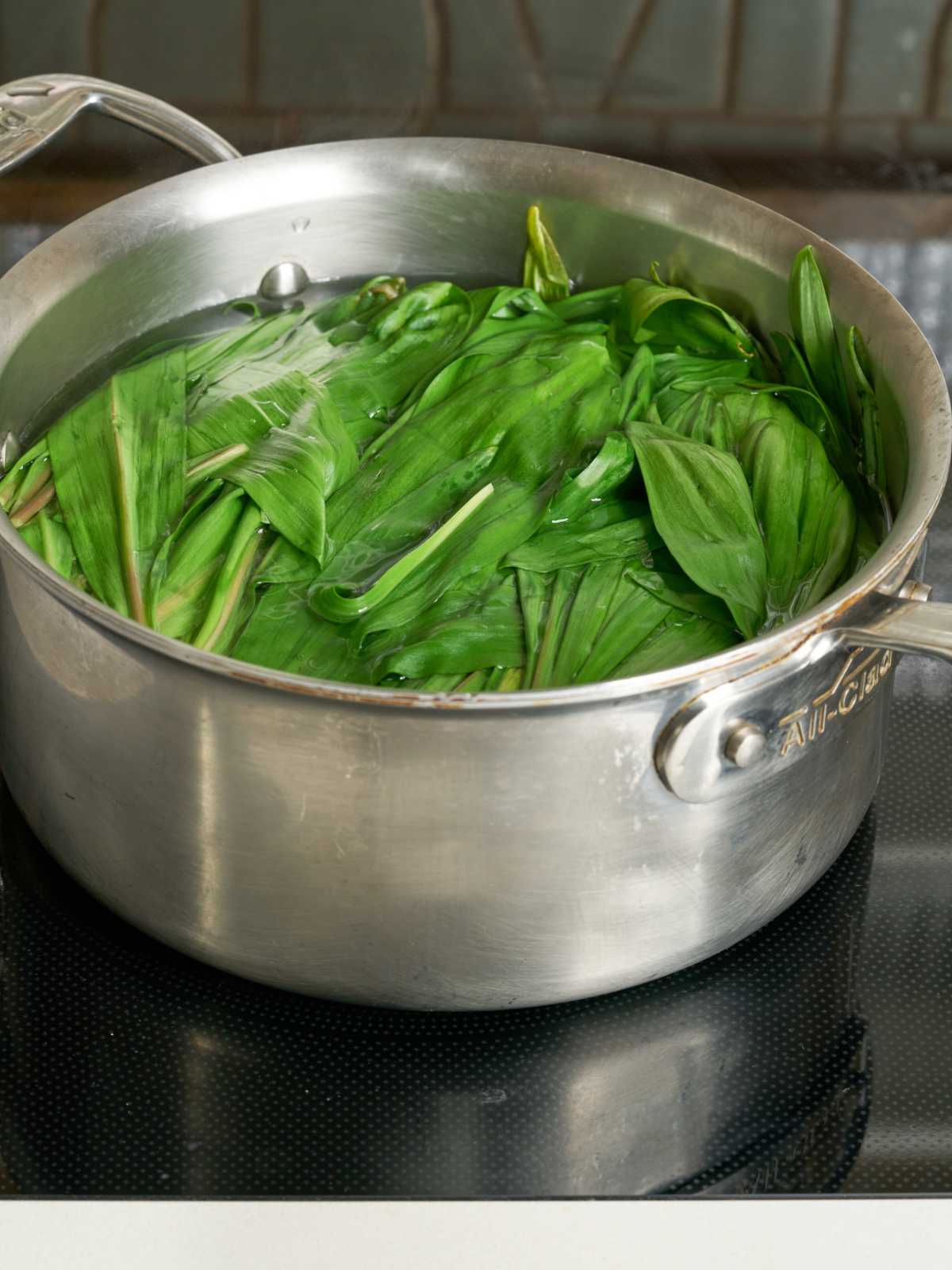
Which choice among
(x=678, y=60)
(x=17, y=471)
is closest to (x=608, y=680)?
(x=17, y=471)

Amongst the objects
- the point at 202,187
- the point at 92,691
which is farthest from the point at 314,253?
the point at 92,691

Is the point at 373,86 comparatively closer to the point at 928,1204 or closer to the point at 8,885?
the point at 8,885

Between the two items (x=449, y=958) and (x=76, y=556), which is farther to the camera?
(x=76, y=556)

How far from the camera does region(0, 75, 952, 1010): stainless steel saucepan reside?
2.30 ft

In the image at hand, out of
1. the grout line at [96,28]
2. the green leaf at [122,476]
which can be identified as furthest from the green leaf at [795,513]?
the grout line at [96,28]

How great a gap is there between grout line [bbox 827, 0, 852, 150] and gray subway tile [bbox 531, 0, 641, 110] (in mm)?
221

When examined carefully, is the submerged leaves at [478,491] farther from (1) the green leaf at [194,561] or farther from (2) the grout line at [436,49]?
(2) the grout line at [436,49]

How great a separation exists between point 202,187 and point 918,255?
0.72 m

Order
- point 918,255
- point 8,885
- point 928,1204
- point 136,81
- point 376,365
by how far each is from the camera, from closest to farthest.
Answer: point 928,1204 < point 8,885 < point 376,365 < point 918,255 < point 136,81

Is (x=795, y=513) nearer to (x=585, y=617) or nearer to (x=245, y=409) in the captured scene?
(x=585, y=617)

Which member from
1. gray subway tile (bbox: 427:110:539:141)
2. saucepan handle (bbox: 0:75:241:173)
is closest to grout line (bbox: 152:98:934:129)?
gray subway tile (bbox: 427:110:539:141)

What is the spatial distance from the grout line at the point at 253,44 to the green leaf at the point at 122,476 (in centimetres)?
74

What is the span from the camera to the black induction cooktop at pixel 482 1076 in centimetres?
77

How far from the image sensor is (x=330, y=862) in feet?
2.45
